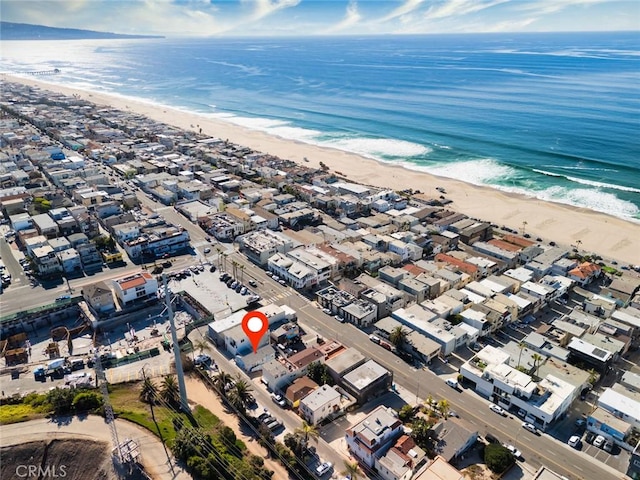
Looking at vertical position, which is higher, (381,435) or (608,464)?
(381,435)

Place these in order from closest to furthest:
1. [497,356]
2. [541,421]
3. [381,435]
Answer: [381,435] → [541,421] → [497,356]

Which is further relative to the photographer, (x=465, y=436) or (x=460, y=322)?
(x=460, y=322)

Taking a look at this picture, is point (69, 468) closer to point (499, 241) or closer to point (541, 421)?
point (541, 421)

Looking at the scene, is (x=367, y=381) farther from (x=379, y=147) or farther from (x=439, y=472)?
(x=379, y=147)

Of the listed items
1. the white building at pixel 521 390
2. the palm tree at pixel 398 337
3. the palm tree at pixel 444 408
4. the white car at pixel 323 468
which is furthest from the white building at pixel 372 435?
the palm tree at pixel 398 337

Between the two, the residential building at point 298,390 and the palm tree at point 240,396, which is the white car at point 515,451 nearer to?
the residential building at point 298,390

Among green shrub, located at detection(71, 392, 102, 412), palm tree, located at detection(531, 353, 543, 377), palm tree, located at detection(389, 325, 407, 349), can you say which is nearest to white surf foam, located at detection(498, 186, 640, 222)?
palm tree, located at detection(531, 353, 543, 377)

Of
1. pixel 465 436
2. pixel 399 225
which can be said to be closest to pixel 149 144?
pixel 399 225
